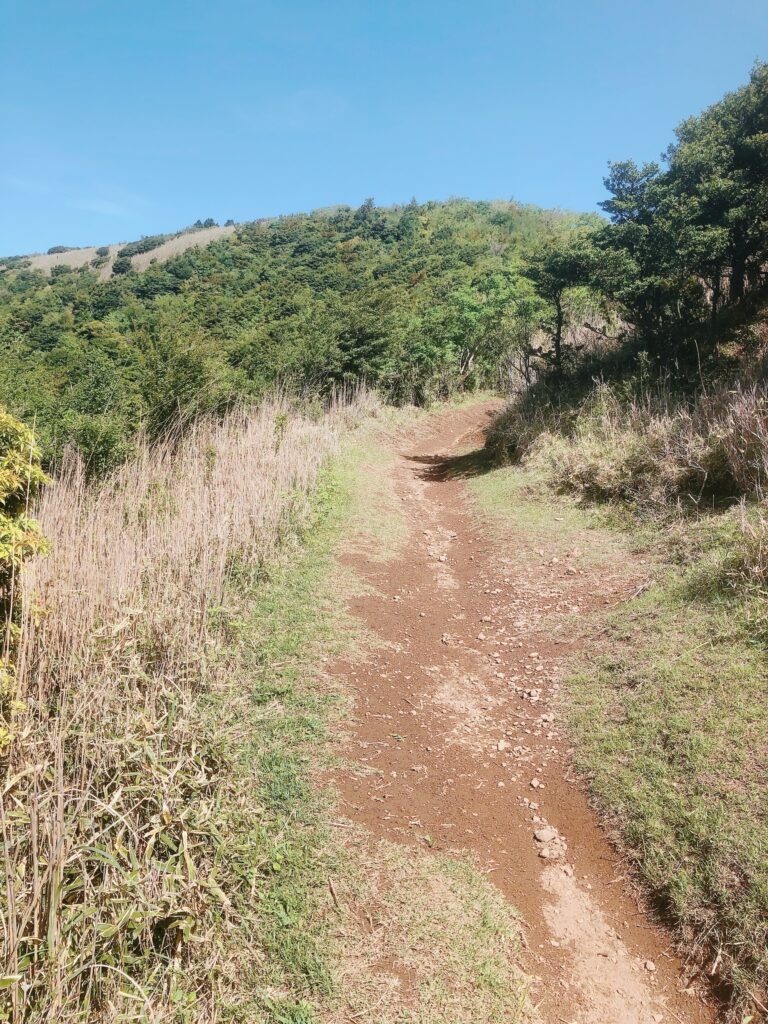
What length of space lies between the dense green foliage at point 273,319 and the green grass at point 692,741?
18.2 feet

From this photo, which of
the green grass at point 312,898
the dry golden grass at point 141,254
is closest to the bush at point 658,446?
the green grass at point 312,898

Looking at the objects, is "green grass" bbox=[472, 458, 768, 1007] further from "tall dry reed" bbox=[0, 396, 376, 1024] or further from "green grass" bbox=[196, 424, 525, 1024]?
"tall dry reed" bbox=[0, 396, 376, 1024]

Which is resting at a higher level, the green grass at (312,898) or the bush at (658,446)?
the bush at (658,446)

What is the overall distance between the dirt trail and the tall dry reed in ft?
3.54

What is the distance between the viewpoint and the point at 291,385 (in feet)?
46.8

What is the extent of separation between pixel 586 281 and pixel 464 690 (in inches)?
349

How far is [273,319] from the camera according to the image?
27.1m

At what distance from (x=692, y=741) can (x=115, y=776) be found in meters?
3.26

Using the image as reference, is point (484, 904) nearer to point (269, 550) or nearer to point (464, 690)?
point (464, 690)

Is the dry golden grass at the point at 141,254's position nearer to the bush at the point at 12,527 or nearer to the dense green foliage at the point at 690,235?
the dense green foliage at the point at 690,235

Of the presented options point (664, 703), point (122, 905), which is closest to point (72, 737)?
point (122, 905)

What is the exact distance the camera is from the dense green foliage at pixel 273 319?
29.1 feet

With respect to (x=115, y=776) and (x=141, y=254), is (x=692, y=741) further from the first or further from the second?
(x=141, y=254)

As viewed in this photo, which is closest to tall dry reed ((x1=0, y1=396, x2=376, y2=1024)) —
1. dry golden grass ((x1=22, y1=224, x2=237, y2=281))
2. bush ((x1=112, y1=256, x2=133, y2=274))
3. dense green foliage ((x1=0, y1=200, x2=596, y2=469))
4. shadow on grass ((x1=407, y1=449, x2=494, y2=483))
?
dense green foliage ((x1=0, y1=200, x2=596, y2=469))
